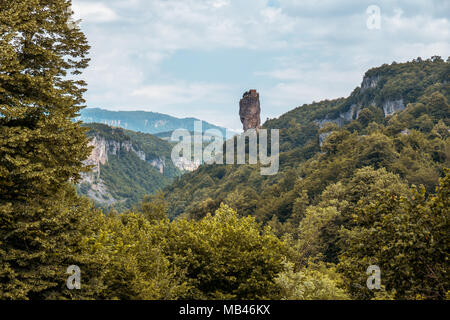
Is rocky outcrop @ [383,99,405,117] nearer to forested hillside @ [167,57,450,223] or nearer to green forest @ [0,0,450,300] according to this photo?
forested hillside @ [167,57,450,223]

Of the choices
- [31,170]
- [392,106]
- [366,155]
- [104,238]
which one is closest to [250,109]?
[392,106]

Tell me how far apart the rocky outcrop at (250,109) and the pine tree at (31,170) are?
16981cm

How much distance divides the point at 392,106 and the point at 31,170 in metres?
170

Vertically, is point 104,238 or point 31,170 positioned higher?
point 31,170

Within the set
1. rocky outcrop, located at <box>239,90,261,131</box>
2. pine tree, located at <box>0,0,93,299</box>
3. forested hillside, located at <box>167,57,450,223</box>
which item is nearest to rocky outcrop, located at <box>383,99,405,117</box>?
forested hillside, located at <box>167,57,450,223</box>

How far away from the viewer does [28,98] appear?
60.4 feet

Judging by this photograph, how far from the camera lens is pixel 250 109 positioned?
18912 centimetres

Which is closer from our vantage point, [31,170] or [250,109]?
[31,170]

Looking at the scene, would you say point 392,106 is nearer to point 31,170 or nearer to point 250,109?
point 250,109

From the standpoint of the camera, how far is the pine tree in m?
16.0

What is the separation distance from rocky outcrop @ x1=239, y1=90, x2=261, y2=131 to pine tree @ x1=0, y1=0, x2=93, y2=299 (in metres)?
170

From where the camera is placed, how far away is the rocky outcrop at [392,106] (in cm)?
16062

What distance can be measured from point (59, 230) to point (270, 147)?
18281cm
